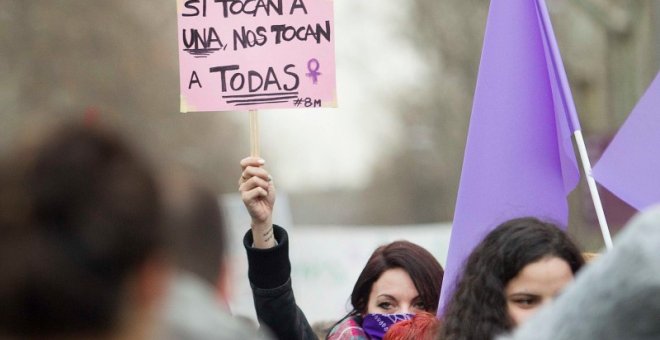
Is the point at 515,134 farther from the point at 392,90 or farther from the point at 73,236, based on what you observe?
the point at 392,90

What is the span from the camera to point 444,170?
99.6 ft

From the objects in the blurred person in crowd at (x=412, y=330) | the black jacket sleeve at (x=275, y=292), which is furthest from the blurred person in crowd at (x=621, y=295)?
the black jacket sleeve at (x=275, y=292)

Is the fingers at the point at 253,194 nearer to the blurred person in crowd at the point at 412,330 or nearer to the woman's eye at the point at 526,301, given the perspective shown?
the blurred person in crowd at the point at 412,330

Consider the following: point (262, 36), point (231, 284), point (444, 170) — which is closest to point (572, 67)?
point (444, 170)

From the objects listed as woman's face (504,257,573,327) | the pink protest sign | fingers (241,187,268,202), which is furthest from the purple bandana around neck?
woman's face (504,257,573,327)

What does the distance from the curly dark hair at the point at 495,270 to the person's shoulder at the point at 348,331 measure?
827 mm

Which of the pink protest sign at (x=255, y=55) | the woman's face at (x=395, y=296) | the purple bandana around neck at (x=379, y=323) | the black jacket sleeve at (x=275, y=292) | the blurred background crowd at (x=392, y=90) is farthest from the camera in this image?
the blurred background crowd at (x=392, y=90)

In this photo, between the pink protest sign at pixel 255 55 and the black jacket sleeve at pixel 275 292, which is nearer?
the black jacket sleeve at pixel 275 292

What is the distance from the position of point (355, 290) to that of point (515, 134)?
23.8 inches

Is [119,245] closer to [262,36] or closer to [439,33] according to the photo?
[262,36]

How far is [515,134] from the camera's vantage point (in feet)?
12.4

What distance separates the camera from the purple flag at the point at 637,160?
375cm

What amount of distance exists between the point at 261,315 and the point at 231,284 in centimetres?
155

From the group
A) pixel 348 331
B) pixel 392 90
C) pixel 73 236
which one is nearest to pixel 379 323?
pixel 348 331
